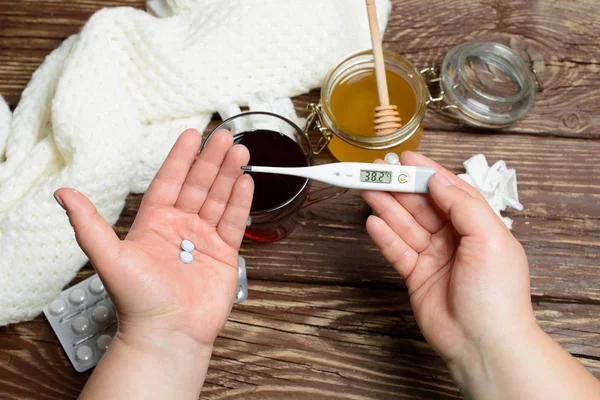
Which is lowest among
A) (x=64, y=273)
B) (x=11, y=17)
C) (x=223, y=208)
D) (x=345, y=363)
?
(x=345, y=363)

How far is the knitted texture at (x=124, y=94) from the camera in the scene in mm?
798

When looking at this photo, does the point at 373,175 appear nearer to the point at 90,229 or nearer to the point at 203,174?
the point at 203,174

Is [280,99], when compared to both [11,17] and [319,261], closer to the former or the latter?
[319,261]

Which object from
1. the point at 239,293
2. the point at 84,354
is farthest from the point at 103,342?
the point at 239,293

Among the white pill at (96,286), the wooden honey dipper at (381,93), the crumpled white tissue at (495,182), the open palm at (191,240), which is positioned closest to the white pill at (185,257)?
the open palm at (191,240)

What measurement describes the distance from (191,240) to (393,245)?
257 mm

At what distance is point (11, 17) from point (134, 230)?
635mm

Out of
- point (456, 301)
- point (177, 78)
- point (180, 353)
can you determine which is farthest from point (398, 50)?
point (180, 353)

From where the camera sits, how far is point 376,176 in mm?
651

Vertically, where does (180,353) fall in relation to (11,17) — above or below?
below

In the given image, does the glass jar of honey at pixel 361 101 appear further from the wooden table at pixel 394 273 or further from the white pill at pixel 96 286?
the white pill at pixel 96 286

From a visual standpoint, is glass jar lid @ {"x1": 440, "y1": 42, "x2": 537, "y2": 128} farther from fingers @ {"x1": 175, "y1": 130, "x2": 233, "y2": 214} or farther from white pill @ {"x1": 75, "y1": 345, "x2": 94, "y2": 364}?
white pill @ {"x1": 75, "y1": 345, "x2": 94, "y2": 364}

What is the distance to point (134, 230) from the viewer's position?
661 millimetres

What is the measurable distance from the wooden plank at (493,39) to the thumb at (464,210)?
0.97 feet
